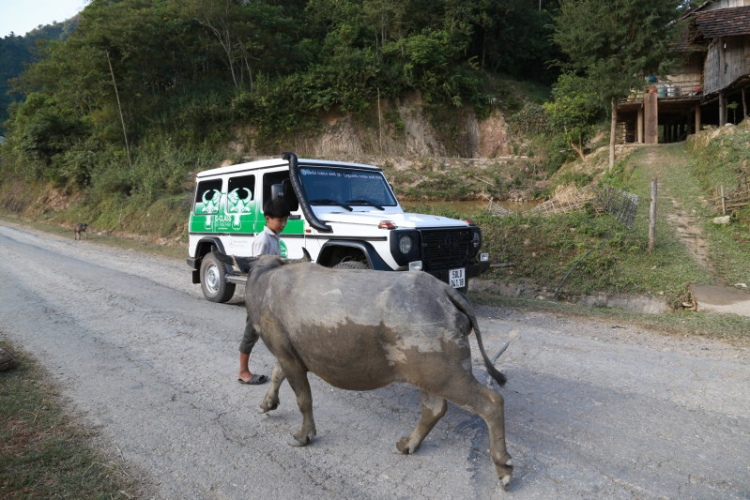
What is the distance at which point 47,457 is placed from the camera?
3350 mm

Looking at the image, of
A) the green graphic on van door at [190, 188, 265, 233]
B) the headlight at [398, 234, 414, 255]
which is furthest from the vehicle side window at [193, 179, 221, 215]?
the headlight at [398, 234, 414, 255]

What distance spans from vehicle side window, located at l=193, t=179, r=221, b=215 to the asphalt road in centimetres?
252

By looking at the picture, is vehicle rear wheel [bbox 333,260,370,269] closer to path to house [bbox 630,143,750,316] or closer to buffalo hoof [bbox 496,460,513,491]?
buffalo hoof [bbox 496,460,513,491]

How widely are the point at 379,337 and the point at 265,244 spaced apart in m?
1.80

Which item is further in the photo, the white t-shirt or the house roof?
the house roof

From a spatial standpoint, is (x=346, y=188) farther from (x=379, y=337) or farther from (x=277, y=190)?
(x=379, y=337)

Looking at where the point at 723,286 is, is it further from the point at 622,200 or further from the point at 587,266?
the point at 622,200

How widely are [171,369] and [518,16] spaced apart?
46.8 m

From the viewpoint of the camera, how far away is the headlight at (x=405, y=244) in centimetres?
592

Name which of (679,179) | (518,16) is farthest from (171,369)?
(518,16)

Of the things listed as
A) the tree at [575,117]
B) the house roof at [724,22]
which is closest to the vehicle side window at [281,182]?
the tree at [575,117]

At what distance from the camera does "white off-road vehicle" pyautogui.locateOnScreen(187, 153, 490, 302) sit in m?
6.09

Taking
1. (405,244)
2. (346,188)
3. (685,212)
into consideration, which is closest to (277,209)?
(405,244)

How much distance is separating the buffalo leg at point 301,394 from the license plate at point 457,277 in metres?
3.30
